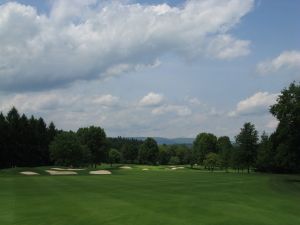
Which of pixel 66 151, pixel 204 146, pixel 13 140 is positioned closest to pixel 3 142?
pixel 13 140

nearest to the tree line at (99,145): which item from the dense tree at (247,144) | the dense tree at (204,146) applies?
the dense tree at (247,144)

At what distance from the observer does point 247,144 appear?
337 ft

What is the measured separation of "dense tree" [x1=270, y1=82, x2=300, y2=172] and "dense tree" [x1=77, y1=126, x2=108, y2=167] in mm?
83591

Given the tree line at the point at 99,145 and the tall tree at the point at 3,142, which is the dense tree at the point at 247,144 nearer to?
the tree line at the point at 99,145

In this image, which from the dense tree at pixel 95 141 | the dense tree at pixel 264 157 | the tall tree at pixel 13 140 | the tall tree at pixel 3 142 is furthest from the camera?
the dense tree at pixel 95 141

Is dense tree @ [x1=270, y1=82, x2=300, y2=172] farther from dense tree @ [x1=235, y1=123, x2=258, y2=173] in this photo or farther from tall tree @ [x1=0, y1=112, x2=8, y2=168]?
tall tree @ [x1=0, y1=112, x2=8, y2=168]

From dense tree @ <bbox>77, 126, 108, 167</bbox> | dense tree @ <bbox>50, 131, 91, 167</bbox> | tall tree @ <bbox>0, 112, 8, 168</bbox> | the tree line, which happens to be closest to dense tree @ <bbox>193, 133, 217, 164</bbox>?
the tree line

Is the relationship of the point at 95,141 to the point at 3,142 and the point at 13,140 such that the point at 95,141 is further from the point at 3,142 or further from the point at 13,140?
the point at 3,142

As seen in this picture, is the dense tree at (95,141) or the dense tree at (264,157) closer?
the dense tree at (264,157)

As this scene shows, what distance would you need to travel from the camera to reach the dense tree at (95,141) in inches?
5645

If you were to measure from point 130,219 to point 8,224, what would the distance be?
519 cm

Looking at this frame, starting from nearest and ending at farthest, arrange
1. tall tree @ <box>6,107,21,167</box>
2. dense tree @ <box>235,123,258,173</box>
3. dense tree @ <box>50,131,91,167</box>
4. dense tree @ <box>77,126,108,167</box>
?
dense tree @ <box>235,123,258,173</box> → dense tree @ <box>50,131,91,167</box> → tall tree @ <box>6,107,21,167</box> → dense tree @ <box>77,126,108,167</box>

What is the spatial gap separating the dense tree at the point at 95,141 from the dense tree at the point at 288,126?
83591 mm

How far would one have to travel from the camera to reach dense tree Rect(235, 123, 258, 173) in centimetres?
10238
